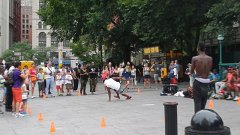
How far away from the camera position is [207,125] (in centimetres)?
424

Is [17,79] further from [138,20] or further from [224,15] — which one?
[138,20]

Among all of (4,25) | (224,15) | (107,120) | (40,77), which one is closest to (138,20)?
(224,15)

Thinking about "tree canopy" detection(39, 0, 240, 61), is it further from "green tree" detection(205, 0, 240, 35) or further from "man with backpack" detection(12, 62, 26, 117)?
"man with backpack" detection(12, 62, 26, 117)

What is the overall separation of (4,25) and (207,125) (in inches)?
4790

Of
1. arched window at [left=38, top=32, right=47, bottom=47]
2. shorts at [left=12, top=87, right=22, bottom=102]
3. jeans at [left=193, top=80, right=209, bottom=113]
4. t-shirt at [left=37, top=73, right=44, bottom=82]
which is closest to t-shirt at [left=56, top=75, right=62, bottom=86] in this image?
t-shirt at [left=37, top=73, right=44, bottom=82]

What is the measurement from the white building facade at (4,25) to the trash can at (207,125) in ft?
385

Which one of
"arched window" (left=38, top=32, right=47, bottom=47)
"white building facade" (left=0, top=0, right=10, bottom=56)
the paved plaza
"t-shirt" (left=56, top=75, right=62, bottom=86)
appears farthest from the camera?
"arched window" (left=38, top=32, right=47, bottom=47)

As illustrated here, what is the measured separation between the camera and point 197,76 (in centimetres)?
879

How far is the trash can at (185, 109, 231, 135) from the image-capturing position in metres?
4.25

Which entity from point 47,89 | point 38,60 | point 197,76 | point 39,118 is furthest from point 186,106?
point 38,60

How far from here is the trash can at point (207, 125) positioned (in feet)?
13.9

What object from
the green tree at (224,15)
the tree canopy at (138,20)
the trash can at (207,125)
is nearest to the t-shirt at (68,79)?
the tree canopy at (138,20)

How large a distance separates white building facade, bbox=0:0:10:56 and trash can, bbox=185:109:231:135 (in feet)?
385

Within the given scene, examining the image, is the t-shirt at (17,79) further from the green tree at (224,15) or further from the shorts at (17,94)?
the green tree at (224,15)
